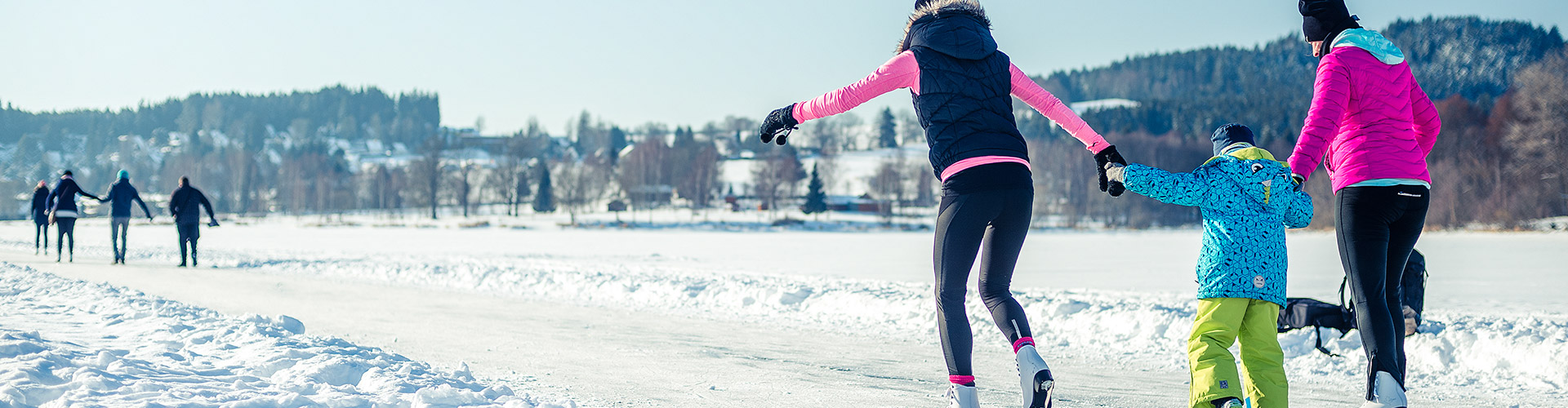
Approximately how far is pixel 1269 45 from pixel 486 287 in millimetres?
202167

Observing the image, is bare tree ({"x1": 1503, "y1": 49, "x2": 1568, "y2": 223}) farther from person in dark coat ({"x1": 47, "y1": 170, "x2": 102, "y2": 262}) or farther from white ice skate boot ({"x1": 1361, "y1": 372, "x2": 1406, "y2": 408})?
person in dark coat ({"x1": 47, "y1": 170, "x2": 102, "y2": 262})

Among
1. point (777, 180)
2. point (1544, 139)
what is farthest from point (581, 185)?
point (1544, 139)

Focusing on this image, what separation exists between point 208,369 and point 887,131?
15796 centimetres

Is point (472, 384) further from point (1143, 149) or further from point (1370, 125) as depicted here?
point (1143, 149)

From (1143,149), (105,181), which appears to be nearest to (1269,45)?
(1143,149)

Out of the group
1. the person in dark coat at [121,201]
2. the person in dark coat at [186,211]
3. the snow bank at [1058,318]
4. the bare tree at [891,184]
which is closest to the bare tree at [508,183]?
the bare tree at [891,184]

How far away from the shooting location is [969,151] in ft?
10.3

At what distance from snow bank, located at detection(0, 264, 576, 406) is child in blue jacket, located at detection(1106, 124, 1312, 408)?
8.19 feet

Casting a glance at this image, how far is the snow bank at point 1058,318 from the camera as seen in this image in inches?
215

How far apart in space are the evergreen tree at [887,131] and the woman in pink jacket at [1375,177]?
501ft

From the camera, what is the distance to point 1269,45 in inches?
7279

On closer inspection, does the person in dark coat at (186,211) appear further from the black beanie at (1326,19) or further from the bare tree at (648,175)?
the bare tree at (648,175)

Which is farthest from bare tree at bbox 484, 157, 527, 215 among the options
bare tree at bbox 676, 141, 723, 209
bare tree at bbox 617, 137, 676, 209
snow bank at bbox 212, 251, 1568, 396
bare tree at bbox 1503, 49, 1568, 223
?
snow bank at bbox 212, 251, 1568, 396

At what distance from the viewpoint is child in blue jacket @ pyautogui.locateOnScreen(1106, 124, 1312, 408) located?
323 centimetres
